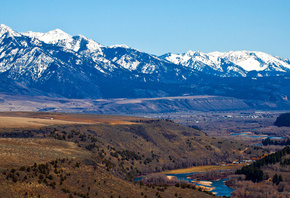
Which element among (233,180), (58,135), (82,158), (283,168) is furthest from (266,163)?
(82,158)

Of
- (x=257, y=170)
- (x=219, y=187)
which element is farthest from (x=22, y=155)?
(x=257, y=170)

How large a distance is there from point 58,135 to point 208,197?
71849 mm

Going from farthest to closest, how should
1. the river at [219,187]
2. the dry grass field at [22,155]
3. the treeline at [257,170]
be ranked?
the treeline at [257,170] → the river at [219,187] → the dry grass field at [22,155]

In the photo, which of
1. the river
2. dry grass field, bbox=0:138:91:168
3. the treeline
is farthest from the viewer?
the treeline

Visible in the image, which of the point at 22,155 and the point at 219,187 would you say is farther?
the point at 219,187

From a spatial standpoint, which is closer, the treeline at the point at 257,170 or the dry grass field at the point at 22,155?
the dry grass field at the point at 22,155

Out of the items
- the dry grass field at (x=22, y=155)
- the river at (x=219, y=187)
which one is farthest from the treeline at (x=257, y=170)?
the dry grass field at (x=22, y=155)

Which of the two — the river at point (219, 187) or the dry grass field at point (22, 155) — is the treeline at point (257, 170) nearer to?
the river at point (219, 187)

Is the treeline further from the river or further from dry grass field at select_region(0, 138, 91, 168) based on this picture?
dry grass field at select_region(0, 138, 91, 168)

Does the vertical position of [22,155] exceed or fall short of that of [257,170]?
it exceeds it

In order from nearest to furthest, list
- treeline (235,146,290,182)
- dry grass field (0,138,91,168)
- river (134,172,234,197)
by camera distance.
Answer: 1. dry grass field (0,138,91,168)
2. river (134,172,234,197)
3. treeline (235,146,290,182)

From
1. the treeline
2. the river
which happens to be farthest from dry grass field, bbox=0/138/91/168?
the treeline

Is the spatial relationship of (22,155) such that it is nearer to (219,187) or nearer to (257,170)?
(219,187)

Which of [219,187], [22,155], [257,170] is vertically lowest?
[219,187]
